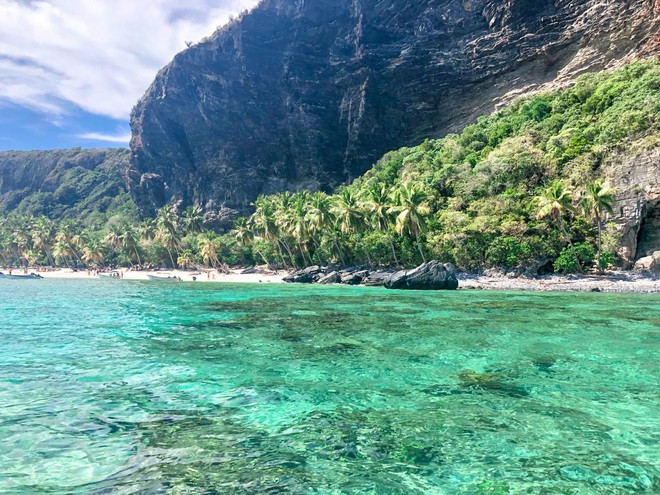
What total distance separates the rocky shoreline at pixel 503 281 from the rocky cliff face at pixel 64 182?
133114mm

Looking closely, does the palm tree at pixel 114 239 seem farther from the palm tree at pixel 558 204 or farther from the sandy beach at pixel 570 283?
the palm tree at pixel 558 204

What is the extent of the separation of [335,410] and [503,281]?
3244 centimetres

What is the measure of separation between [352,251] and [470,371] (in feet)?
148

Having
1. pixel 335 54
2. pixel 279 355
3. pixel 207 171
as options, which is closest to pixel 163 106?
pixel 207 171

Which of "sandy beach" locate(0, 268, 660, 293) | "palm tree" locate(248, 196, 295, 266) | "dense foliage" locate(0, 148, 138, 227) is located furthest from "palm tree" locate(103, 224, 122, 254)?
"sandy beach" locate(0, 268, 660, 293)

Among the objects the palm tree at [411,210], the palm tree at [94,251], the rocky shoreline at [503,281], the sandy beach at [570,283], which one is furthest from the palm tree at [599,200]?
the palm tree at [94,251]

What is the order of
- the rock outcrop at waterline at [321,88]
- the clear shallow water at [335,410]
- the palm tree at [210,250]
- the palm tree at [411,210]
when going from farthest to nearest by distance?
the rock outcrop at waterline at [321,88] < the palm tree at [210,250] < the palm tree at [411,210] < the clear shallow water at [335,410]

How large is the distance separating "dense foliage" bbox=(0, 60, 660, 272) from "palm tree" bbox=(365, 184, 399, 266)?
0.42 feet

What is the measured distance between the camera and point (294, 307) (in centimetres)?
2384

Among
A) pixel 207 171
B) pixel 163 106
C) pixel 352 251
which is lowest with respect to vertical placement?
pixel 352 251

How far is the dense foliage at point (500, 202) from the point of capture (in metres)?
36.8

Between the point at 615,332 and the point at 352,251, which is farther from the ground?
the point at 352,251

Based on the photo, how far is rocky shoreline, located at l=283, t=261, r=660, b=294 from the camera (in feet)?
97.2

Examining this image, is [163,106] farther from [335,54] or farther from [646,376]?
[646,376]
